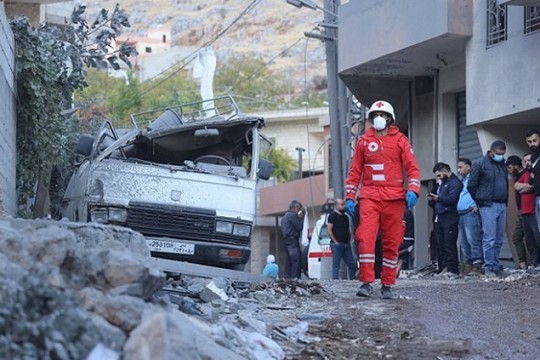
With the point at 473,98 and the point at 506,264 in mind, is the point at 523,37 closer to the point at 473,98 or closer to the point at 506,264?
the point at 473,98

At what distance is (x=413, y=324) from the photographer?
29.8ft

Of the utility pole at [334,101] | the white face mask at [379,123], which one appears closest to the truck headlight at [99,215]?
the white face mask at [379,123]

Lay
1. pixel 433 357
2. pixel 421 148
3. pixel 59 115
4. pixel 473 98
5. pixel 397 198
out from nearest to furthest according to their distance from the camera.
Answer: pixel 433 357 → pixel 397 198 → pixel 59 115 → pixel 473 98 → pixel 421 148

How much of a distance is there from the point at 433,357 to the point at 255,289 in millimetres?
4130

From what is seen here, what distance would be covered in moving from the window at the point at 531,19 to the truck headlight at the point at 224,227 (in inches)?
238

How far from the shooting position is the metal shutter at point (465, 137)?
20203mm

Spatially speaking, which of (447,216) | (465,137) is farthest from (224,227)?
(465,137)

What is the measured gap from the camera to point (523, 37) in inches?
688

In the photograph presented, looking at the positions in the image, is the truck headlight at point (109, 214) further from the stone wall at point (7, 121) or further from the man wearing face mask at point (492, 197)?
the man wearing face mask at point (492, 197)

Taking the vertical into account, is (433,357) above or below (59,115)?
below

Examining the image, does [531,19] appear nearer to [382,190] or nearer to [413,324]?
[382,190]

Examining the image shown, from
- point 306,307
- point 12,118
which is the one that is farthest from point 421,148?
point 306,307

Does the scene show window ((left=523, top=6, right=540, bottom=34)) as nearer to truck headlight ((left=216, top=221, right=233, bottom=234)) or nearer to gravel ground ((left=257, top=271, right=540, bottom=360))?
truck headlight ((left=216, top=221, right=233, bottom=234))

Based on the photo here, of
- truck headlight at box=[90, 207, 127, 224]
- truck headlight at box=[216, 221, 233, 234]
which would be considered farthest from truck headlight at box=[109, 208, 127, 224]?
truck headlight at box=[216, 221, 233, 234]
